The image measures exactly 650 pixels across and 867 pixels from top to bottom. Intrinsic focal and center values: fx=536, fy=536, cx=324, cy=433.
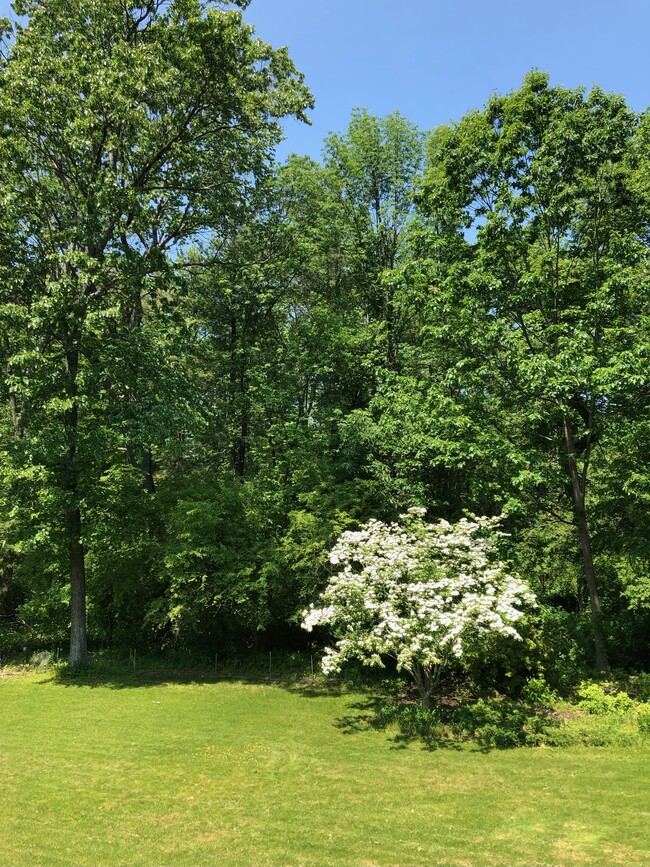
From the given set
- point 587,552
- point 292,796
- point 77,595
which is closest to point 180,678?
point 77,595

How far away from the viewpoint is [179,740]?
1115 cm

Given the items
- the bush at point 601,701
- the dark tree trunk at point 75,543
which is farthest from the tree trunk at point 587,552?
the dark tree trunk at point 75,543

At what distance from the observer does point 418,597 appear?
1137 centimetres

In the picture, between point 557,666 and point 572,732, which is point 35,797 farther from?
point 557,666

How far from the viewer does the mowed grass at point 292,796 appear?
652 centimetres

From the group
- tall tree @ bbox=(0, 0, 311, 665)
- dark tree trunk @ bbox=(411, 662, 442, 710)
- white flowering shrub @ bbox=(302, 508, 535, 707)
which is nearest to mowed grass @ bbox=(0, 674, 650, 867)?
dark tree trunk @ bbox=(411, 662, 442, 710)

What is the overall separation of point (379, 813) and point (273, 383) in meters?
17.3

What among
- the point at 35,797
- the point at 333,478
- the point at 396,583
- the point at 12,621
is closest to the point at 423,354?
the point at 333,478

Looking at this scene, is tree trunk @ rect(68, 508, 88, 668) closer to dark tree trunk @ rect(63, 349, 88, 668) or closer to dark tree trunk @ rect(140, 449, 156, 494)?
dark tree trunk @ rect(63, 349, 88, 668)

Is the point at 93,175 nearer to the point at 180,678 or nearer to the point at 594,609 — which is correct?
the point at 180,678

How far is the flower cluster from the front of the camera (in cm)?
1092

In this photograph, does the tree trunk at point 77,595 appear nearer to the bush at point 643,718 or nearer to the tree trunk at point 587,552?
the tree trunk at point 587,552

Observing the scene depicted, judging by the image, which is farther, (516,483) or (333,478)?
(333,478)

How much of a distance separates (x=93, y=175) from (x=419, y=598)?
641 inches
